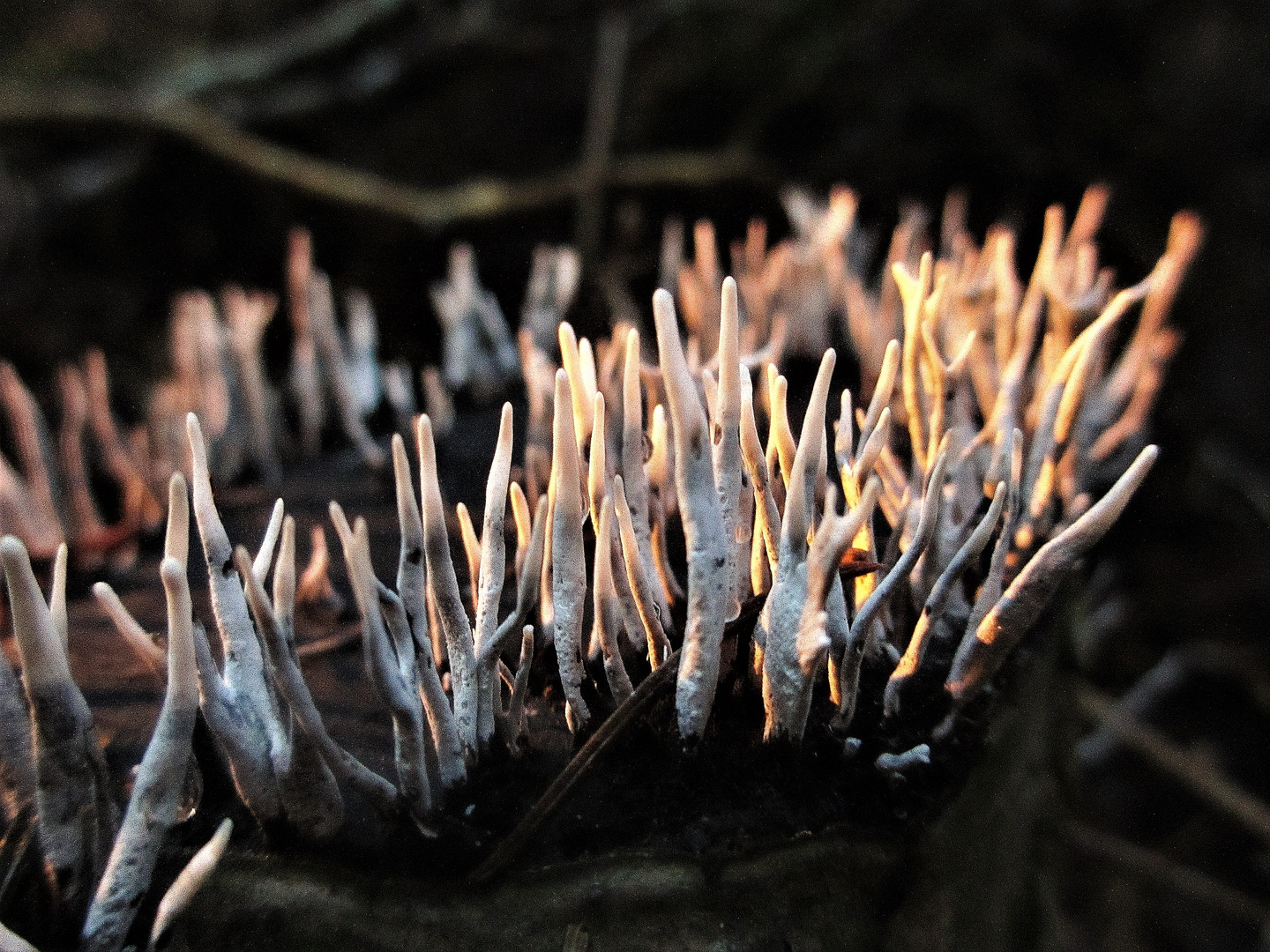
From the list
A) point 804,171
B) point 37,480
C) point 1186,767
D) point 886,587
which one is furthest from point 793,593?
point 1186,767

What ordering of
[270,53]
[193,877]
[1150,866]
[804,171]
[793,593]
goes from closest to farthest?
[193,877] < [793,593] < [1150,866] < [804,171] < [270,53]

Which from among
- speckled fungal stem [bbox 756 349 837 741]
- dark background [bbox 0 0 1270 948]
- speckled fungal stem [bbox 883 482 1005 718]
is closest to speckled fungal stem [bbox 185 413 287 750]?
speckled fungal stem [bbox 756 349 837 741]

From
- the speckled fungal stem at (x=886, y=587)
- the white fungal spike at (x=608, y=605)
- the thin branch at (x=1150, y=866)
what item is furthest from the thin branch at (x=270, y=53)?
the thin branch at (x=1150, y=866)

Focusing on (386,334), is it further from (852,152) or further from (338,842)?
(338,842)

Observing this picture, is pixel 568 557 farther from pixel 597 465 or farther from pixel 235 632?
pixel 235 632

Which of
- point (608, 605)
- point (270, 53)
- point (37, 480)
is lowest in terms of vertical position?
point (37, 480)

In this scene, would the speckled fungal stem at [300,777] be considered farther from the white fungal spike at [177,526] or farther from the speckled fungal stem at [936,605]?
the speckled fungal stem at [936,605]

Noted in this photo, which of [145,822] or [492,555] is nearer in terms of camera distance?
[145,822]
